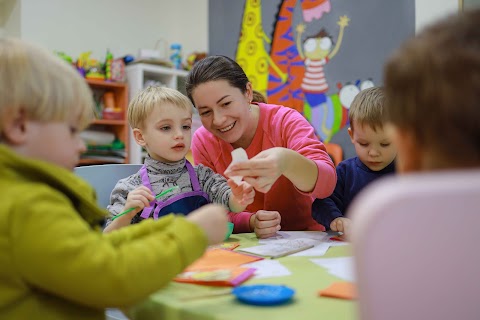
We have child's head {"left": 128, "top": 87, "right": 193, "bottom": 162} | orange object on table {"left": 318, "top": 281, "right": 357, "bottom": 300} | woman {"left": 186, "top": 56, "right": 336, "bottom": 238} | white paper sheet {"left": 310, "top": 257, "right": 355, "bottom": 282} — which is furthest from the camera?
child's head {"left": 128, "top": 87, "right": 193, "bottom": 162}

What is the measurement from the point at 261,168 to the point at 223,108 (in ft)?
1.58

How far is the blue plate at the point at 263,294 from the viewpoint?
0.63 meters

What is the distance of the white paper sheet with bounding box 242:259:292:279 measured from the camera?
0.80m

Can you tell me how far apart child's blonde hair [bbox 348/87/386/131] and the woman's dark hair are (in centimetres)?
39

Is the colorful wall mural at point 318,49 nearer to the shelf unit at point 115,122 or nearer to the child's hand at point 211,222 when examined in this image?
the shelf unit at point 115,122

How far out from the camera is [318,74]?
3.61 meters

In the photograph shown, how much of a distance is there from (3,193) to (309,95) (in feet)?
10.7

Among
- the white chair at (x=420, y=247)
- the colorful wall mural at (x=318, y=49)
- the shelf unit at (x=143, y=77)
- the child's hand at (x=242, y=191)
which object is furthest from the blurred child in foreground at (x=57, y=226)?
the shelf unit at (x=143, y=77)

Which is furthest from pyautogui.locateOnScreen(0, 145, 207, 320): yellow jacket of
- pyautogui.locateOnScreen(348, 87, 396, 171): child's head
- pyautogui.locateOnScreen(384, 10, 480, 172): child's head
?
pyautogui.locateOnScreen(348, 87, 396, 171): child's head

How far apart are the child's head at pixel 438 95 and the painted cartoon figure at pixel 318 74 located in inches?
120

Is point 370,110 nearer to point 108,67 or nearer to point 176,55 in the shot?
point 108,67

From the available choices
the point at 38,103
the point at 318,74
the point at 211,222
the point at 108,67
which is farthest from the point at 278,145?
the point at 108,67

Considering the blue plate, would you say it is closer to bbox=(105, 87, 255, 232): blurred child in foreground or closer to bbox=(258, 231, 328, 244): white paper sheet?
bbox=(258, 231, 328, 244): white paper sheet

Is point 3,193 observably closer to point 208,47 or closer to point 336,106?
point 336,106
